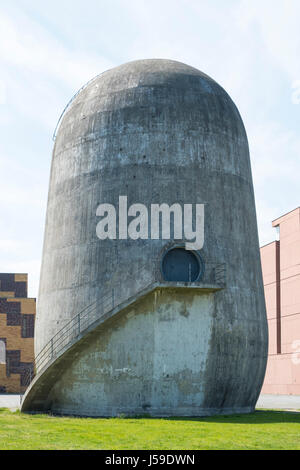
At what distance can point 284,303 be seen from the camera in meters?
56.8

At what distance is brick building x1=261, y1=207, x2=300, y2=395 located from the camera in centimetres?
5397

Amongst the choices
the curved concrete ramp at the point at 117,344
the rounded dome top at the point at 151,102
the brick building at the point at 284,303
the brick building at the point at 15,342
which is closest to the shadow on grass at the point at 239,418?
the curved concrete ramp at the point at 117,344

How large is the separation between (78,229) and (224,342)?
7.11m

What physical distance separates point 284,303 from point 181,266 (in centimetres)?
3405

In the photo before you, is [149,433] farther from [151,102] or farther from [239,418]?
[151,102]

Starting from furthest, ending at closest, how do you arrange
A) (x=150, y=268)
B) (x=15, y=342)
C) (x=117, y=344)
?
(x=15, y=342), (x=150, y=268), (x=117, y=344)

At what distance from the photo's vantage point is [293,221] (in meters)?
54.4

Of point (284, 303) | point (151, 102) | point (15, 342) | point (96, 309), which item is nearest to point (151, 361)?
point (96, 309)

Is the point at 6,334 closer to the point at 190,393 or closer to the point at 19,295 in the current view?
the point at 19,295

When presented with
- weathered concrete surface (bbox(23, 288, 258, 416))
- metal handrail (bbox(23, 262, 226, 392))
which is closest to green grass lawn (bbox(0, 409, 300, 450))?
weathered concrete surface (bbox(23, 288, 258, 416))

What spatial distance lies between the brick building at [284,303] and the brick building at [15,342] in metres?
20.8

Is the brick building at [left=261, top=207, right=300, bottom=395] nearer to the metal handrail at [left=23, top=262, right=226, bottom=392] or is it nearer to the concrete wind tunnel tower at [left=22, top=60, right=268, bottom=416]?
the concrete wind tunnel tower at [left=22, top=60, right=268, bottom=416]

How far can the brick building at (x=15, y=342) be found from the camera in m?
51.0

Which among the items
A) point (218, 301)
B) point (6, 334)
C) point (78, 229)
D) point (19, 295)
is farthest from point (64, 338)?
point (19, 295)
